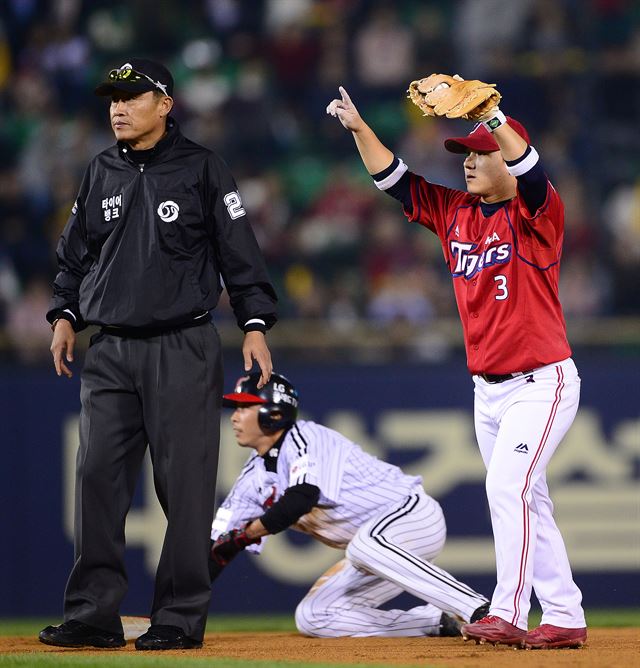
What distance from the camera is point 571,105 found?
11180 mm

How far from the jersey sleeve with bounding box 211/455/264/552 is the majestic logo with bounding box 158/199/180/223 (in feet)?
5.42

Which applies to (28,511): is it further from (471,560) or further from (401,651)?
(401,651)

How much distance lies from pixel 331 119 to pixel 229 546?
6366 mm

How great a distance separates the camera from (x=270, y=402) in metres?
6.10

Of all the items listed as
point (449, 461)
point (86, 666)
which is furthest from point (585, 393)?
point (86, 666)

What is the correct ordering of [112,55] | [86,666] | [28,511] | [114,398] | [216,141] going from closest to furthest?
[86,666] → [114,398] → [28,511] → [216,141] → [112,55]

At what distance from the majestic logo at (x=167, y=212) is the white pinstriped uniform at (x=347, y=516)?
145cm

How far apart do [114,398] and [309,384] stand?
149 inches

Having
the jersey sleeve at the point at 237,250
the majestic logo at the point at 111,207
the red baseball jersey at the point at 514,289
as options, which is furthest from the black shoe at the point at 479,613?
the majestic logo at the point at 111,207

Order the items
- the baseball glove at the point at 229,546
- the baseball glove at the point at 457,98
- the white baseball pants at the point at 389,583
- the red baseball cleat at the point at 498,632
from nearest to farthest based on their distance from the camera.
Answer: the baseball glove at the point at 457,98
the red baseball cleat at the point at 498,632
the white baseball pants at the point at 389,583
the baseball glove at the point at 229,546

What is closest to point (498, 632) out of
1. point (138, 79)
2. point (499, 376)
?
point (499, 376)

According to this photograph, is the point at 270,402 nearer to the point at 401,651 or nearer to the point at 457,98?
the point at 401,651

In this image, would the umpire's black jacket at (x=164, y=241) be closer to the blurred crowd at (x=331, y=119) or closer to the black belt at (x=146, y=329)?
the black belt at (x=146, y=329)

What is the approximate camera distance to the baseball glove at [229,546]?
18.8 feet
